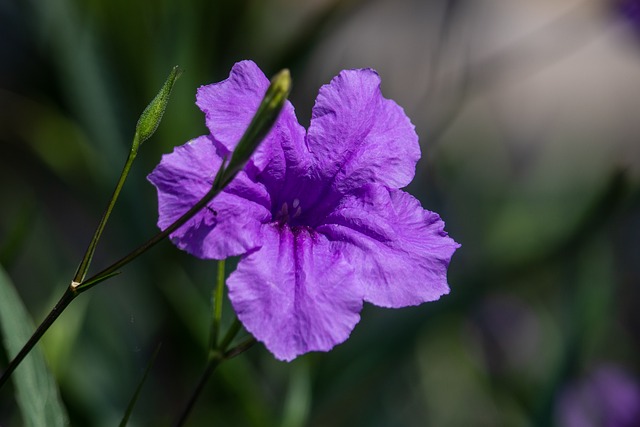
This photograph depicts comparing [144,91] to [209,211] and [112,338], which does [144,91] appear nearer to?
[112,338]

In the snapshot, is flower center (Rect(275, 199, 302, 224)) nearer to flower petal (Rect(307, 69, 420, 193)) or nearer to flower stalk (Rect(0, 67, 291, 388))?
flower petal (Rect(307, 69, 420, 193))

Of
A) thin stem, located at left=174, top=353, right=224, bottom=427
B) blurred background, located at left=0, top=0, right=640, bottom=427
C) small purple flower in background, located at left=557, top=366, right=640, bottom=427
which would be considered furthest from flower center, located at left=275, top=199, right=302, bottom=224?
small purple flower in background, located at left=557, top=366, right=640, bottom=427

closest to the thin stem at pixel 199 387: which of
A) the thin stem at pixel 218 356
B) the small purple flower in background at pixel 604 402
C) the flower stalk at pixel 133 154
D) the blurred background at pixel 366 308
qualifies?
the thin stem at pixel 218 356

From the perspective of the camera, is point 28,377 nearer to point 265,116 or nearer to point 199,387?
point 199,387

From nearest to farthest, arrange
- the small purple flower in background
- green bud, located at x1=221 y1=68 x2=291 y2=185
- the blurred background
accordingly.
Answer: green bud, located at x1=221 y1=68 x2=291 y2=185
the blurred background
the small purple flower in background

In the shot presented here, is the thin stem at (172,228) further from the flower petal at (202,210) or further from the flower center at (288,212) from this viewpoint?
the flower center at (288,212)

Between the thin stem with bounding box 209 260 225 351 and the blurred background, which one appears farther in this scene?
the blurred background
